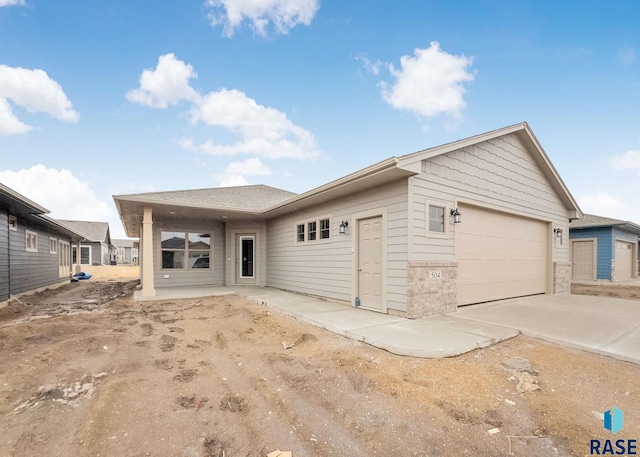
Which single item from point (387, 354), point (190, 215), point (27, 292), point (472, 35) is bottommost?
point (27, 292)

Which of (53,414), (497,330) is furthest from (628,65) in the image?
(53,414)

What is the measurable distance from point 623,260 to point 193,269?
70.2 ft

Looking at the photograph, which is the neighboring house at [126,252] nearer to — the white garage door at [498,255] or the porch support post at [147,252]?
the porch support post at [147,252]

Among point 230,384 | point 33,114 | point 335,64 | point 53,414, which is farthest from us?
point 33,114

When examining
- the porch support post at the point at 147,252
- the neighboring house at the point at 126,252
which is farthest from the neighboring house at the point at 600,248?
the neighboring house at the point at 126,252

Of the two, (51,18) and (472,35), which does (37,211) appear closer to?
(51,18)

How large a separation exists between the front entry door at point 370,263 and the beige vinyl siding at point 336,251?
21 cm

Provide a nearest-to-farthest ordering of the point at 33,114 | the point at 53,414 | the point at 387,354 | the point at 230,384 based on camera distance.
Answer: the point at 53,414, the point at 230,384, the point at 387,354, the point at 33,114

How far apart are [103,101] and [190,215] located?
563 cm

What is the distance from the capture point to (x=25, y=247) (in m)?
10.5

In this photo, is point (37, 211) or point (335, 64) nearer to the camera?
point (37, 211)

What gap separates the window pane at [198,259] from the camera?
1148 centimetres

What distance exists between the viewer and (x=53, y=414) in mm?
2604

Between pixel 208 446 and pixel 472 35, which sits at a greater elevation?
pixel 472 35
